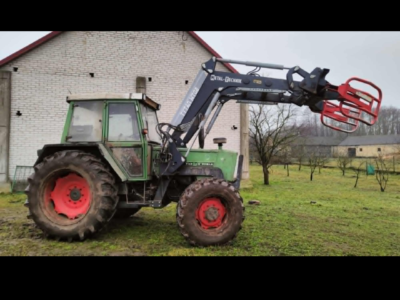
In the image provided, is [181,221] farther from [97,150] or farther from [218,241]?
[97,150]

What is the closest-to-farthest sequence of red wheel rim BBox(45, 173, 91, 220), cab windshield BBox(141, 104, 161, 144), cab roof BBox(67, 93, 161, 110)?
red wheel rim BBox(45, 173, 91, 220), cab roof BBox(67, 93, 161, 110), cab windshield BBox(141, 104, 161, 144)

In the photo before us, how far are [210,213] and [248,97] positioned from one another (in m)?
2.04

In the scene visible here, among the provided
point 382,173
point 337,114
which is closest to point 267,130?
point 382,173

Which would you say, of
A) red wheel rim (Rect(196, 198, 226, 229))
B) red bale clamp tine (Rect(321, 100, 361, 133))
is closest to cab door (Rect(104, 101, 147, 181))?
red wheel rim (Rect(196, 198, 226, 229))

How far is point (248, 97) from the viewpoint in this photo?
4906mm

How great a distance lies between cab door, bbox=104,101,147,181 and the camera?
4.60 metres

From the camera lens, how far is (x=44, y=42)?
9.65m

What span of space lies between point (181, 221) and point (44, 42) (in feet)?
28.5

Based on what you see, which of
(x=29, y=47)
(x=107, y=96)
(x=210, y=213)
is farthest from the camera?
(x=29, y=47)

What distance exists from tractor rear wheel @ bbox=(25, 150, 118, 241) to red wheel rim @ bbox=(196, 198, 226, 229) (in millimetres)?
1302

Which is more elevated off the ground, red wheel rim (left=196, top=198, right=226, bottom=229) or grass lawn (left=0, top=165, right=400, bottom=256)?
red wheel rim (left=196, top=198, right=226, bottom=229)

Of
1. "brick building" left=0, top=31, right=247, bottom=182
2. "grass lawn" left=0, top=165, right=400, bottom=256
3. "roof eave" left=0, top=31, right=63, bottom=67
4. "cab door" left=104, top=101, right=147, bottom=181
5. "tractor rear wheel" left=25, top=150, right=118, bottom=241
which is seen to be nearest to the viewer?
→ "grass lawn" left=0, top=165, right=400, bottom=256

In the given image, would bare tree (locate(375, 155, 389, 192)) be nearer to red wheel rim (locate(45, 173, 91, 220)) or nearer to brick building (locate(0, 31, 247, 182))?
brick building (locate(0, 31, 247, 182))

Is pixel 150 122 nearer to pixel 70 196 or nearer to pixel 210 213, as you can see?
pixel 70 196
